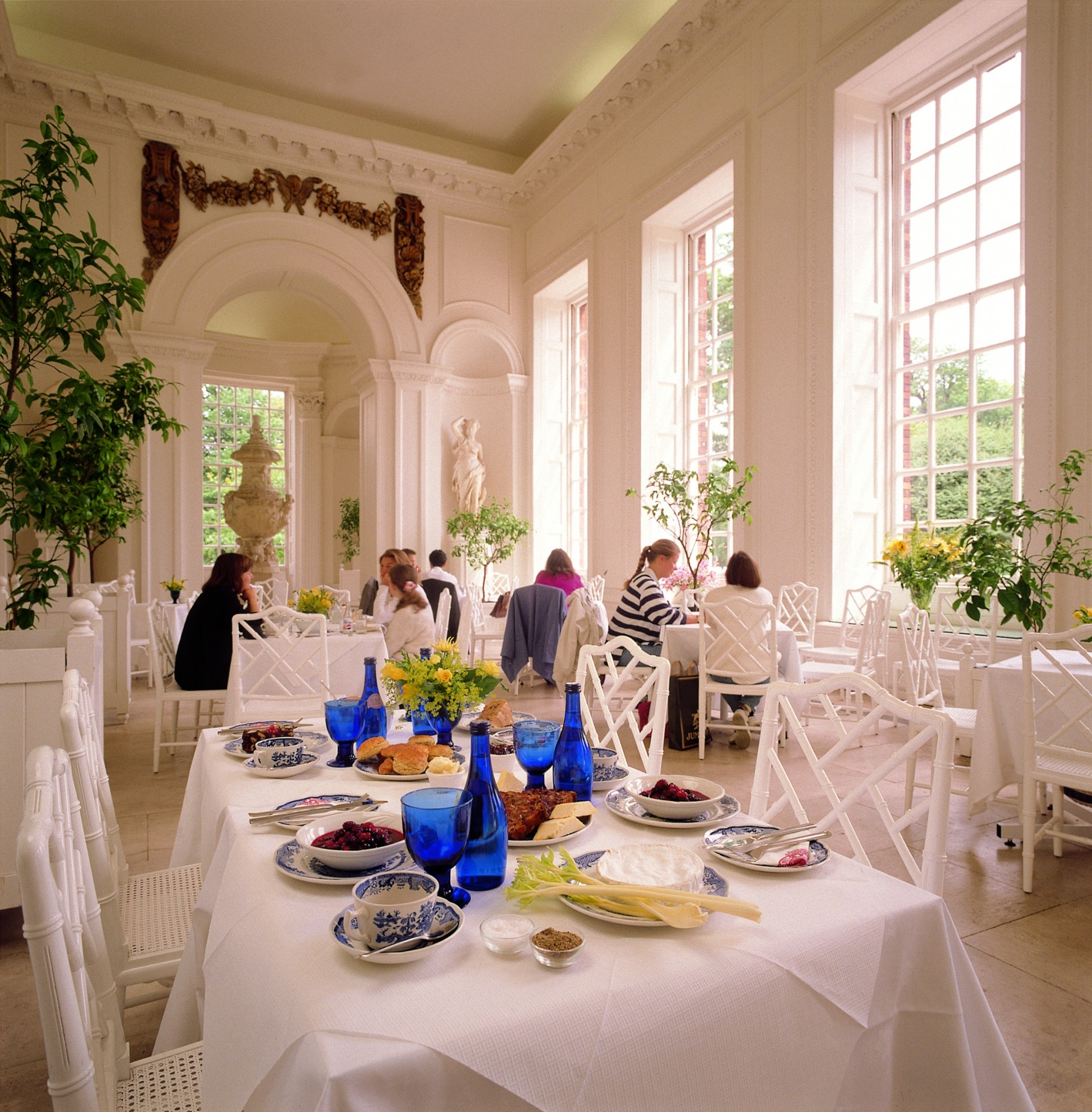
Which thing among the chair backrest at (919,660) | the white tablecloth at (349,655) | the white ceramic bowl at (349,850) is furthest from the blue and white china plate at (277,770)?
the chair backrest at (919,660)

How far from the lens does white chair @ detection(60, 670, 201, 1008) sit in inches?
63.4

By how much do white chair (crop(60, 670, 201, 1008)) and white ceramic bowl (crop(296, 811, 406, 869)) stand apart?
1.58ft

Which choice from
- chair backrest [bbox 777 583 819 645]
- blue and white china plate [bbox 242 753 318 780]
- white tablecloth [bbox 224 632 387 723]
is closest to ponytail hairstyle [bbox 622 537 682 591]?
chair backrest [bbox 777 583 819 645]

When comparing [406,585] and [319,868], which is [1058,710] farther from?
[406,585]

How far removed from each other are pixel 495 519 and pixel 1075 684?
8.21 metres

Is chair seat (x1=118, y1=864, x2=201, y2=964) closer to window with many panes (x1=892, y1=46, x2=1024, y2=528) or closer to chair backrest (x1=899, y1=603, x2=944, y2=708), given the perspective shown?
chair backrest (x1=899, y1=603, x2=944, y2=708)

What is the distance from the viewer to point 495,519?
10.6 m

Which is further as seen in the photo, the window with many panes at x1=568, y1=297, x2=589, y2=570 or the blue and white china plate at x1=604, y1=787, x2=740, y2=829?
the window with many panes at x1=568, y1=297, x2=589, y2=570

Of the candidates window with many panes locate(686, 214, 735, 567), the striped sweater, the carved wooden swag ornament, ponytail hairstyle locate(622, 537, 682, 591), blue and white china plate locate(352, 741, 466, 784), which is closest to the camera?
blue and white china plate locate(352, 741, 466, 784)

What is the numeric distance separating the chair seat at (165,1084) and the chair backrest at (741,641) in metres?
3.77

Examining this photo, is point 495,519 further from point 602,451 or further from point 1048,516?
point 1048,516

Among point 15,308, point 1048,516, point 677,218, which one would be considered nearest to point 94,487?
point 15,308

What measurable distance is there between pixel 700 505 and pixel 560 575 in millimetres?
1912

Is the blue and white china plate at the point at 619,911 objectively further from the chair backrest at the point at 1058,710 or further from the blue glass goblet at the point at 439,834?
the chair backrest at the point at 1058,710
